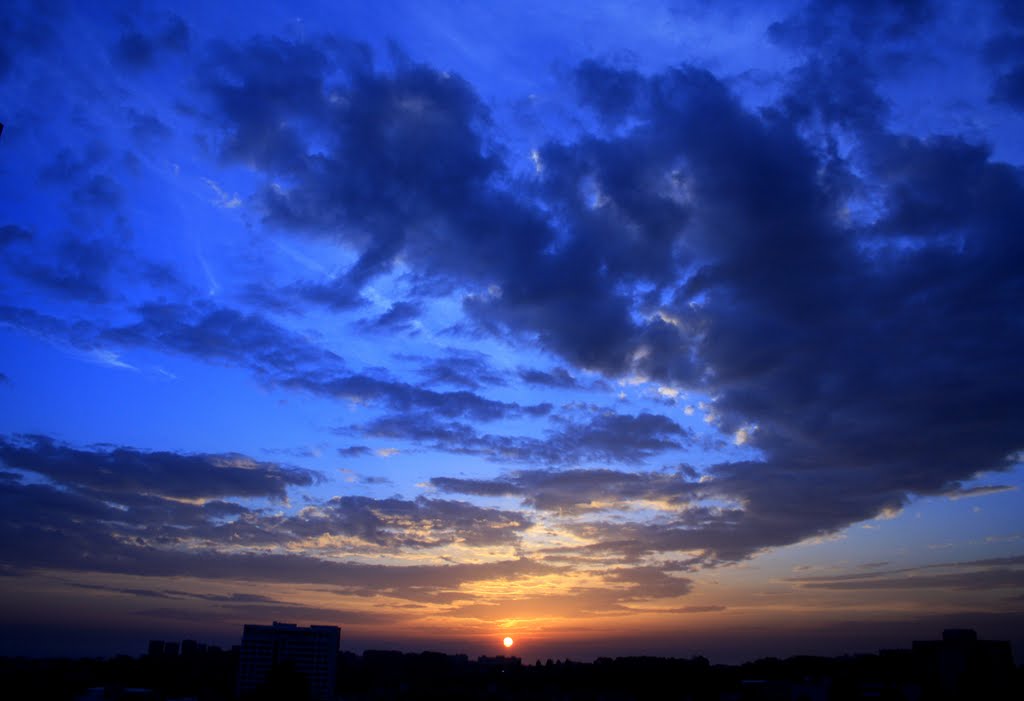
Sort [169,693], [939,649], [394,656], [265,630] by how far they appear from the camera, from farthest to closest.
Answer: [394,656] < [265,630] < [169,693] < [939,649]

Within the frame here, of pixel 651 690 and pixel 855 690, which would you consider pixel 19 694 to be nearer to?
pixel 651 690

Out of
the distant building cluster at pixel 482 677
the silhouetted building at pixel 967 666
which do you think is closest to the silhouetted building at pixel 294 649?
the distant building cluster at pixel 482 677

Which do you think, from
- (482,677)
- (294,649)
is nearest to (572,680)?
(482,677)

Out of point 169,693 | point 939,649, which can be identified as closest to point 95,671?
point 169,693

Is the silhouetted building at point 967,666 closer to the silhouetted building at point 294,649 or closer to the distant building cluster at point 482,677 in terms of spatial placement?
the distant building cluster at point 482,677

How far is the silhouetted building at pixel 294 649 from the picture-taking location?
73.2m

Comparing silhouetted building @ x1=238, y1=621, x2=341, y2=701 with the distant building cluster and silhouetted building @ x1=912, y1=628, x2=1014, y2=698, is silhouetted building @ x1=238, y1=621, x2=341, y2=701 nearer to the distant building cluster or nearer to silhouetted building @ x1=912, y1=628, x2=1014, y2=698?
the distant building cluster

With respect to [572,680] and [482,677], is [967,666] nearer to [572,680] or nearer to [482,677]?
[572,680]

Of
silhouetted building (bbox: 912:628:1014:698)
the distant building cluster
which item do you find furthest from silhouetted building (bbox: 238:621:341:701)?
silhouetted building (bbox: 912:628:1014:698)

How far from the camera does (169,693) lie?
54.2 metres

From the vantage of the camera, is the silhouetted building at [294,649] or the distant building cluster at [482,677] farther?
the silhouetted building at [294,649]

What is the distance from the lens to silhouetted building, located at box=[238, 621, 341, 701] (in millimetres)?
73250

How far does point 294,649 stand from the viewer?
248ft

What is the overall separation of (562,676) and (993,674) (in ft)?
150
